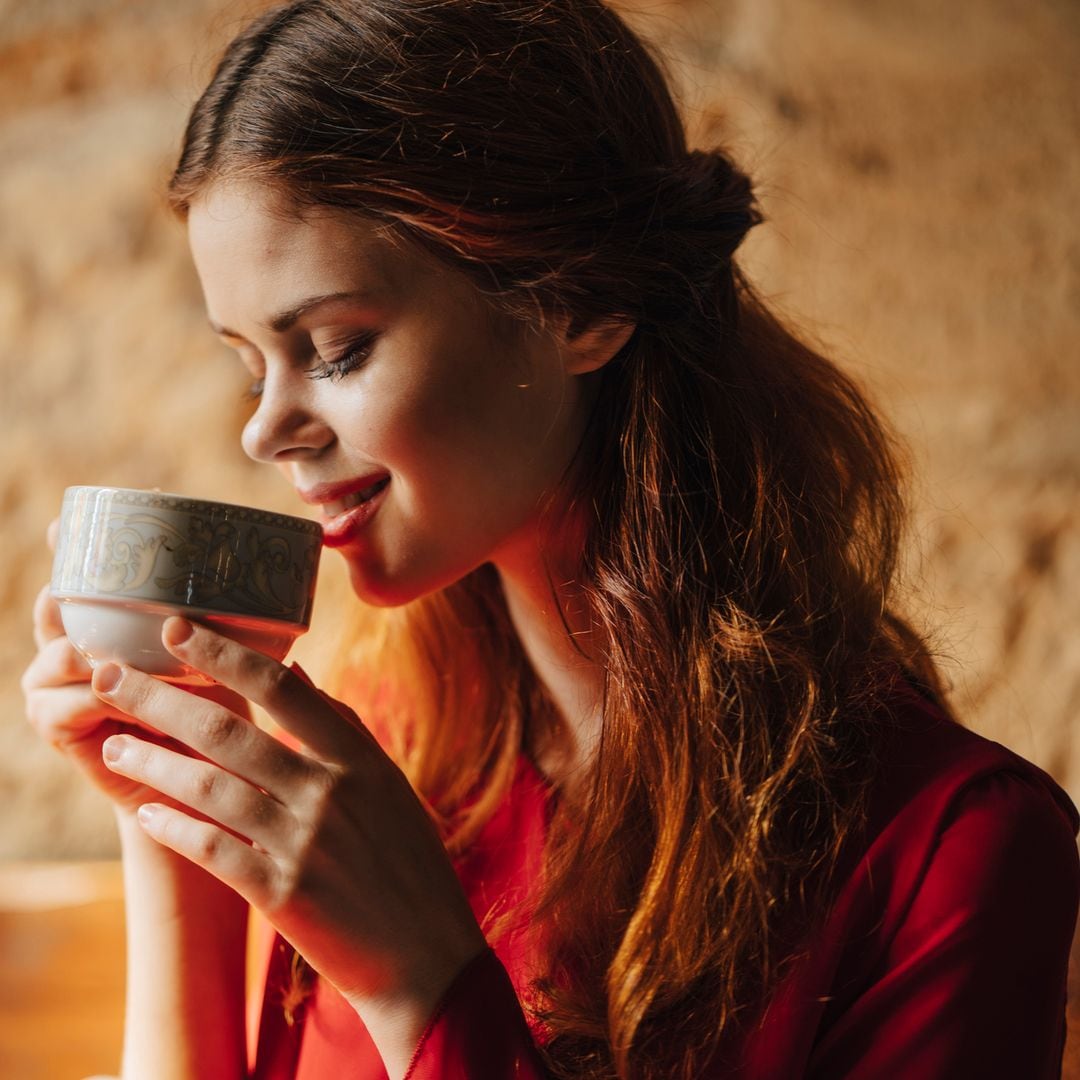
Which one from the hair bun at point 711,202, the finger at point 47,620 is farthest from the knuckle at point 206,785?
the hair bun at point 711,202

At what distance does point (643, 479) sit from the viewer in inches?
34.1

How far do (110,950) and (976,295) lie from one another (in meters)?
1.10

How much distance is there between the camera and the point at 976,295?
1.25 m

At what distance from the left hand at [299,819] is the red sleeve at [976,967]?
266mm

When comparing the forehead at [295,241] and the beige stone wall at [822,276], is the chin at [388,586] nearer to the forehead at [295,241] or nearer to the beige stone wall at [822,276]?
the forehead at [295,241]

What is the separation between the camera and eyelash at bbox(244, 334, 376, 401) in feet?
2.55

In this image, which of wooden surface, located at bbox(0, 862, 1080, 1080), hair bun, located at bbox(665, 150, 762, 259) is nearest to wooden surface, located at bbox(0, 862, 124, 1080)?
wooden surface, located at bbox(0, 862, 1080, 1080)

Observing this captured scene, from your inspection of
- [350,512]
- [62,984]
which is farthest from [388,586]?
[62,984]

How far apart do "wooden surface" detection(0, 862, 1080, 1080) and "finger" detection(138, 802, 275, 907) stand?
2.01 ft

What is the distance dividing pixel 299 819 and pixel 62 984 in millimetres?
681

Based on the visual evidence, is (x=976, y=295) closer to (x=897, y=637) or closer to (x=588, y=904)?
(x=897, y=637)

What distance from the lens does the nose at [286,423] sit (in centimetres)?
79

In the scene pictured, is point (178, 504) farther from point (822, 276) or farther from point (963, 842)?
point (822, 276)

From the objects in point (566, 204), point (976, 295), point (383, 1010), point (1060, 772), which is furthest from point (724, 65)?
point (383, 1010)
